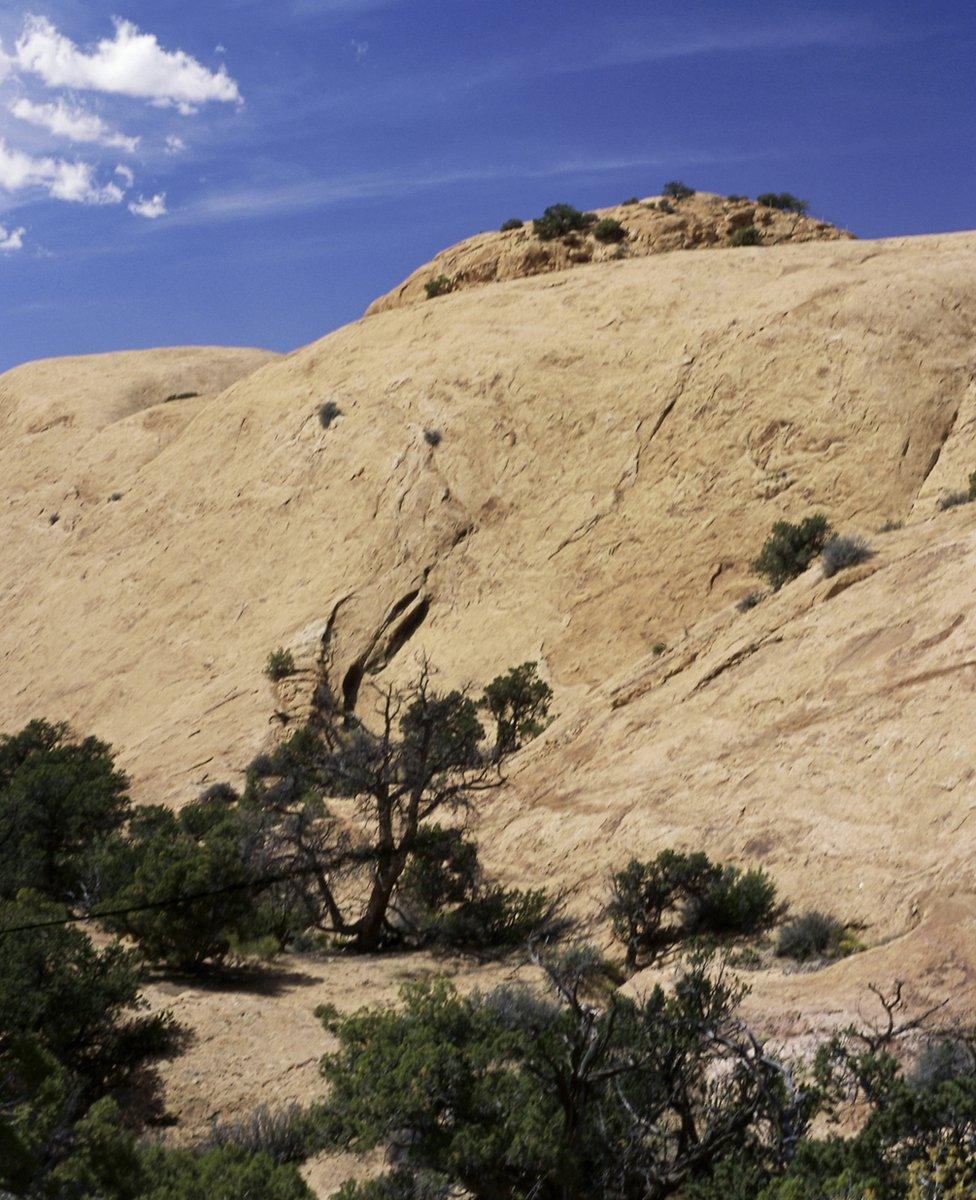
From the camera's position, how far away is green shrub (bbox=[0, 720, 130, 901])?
14828mm

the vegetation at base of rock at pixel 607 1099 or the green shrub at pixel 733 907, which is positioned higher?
the vegetation at base of rock at pixel 607 1099

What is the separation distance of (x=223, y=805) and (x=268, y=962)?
635 cm

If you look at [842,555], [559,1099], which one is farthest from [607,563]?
[559,1099]

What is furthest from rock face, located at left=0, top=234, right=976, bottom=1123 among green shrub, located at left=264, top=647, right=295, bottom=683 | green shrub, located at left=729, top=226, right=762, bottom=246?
green shrub, located at left=729, top=226, right=762, bottom=246

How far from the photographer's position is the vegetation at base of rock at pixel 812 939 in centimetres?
1089

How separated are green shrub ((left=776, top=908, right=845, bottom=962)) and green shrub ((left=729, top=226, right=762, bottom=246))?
84.8 ft

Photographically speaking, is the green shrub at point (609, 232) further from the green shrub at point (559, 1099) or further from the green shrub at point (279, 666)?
the green shrub at point (559, 1099)

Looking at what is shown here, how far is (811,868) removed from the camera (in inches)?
488

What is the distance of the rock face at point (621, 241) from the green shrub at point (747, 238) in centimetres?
27

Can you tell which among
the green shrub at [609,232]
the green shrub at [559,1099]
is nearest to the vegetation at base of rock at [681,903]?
the green shrub at [559,1099]

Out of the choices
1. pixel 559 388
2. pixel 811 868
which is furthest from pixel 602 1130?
pixel 559 388

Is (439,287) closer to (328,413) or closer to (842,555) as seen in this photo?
A: (328,413)

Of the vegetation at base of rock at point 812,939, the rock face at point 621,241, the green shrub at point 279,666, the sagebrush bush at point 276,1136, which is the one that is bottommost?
the vegetation at base of rock at point 812,939

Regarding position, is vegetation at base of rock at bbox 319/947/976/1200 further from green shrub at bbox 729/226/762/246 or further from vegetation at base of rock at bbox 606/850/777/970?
green shrub at bbox 729/226/762/246
